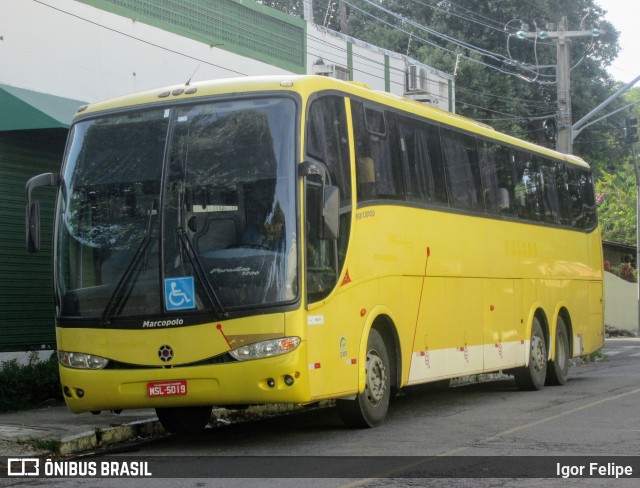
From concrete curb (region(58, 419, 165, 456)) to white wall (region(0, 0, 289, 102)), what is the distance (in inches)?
228

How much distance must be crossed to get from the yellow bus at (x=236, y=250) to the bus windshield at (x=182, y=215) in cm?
1

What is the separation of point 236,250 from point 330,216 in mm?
963

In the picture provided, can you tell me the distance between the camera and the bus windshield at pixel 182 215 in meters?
10.8

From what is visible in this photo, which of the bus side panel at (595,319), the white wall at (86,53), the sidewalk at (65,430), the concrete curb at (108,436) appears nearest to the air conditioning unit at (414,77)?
the bus side panel at (595,319)

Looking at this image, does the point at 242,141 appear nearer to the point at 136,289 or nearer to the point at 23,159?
the point at 136,289

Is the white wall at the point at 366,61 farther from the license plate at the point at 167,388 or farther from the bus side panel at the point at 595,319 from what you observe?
the license plate at the point at 167,388

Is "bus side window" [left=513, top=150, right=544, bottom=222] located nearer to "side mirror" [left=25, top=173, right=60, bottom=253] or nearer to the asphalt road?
the asphalt road

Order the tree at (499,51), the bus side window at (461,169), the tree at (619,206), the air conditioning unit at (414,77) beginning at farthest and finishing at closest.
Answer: the tree at (619,206) → the tree at (499,51) → the air conditioning unit at (414,77) → the bus side window at (461,169)

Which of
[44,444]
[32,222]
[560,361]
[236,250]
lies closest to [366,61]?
[560,361]

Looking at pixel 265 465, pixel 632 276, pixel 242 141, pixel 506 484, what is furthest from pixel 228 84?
pixel 632 276

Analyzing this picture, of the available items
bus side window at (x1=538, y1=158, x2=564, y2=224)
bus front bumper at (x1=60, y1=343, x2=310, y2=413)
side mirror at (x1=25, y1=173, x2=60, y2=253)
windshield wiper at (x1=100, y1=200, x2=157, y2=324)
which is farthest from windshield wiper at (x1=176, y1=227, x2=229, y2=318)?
bus side window at (x1=538, y1=158, x2=564, y2=224)

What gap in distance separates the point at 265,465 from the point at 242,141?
10.6ft

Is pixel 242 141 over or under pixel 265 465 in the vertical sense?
over

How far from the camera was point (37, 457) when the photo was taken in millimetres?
10844
